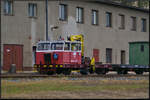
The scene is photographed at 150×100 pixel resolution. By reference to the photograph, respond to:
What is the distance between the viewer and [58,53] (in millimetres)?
26469

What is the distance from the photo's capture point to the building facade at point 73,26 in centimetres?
3572

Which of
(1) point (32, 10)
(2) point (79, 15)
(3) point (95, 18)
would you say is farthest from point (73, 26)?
(1) point (32, 10)

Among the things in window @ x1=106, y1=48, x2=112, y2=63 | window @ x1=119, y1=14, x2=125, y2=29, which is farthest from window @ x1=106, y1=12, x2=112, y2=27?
window @ x1=106, y1=48, x2=112, y2=63

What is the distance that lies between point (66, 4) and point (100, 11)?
18.8ft

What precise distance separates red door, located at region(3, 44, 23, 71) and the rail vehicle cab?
8.65 meters

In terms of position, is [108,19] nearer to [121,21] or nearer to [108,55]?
[121,21]

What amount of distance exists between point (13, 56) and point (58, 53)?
34.5ft

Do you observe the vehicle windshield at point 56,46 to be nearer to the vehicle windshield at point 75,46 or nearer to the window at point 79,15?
the vehicle windshield at point 75,46

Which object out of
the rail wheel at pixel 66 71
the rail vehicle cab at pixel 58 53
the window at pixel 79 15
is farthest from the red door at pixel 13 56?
the rail wheel at pixel 66 71

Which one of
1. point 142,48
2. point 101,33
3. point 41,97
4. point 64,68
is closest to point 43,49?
point 64,68

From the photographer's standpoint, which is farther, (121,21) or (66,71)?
(121,21)

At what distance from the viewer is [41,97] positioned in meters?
11.8

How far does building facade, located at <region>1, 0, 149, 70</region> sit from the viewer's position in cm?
3572

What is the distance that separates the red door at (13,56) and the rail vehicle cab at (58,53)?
28.4 feet
